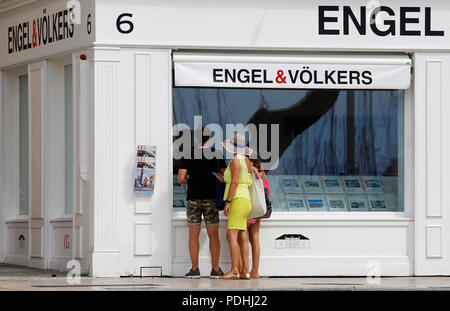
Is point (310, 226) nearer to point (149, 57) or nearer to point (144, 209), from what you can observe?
point (144, 209)

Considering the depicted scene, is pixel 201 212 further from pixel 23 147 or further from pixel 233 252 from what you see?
pixel 23 147

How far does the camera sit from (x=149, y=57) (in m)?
16.1

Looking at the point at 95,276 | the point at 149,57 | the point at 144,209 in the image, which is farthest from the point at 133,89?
the point at 95,276

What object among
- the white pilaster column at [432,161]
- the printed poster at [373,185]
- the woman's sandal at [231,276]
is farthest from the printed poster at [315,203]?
the woman's sandal at [231,276]

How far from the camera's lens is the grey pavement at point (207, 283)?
45.9 feet

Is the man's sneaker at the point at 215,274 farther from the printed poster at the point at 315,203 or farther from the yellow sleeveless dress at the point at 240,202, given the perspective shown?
the printed poster at the point at 315,203

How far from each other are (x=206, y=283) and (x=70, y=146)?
3.93 meters

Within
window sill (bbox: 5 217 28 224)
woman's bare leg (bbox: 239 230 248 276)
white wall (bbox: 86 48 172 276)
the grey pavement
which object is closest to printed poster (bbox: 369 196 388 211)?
the grey pavement

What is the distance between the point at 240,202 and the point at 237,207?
0.08 m

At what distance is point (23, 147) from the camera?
1889 cm

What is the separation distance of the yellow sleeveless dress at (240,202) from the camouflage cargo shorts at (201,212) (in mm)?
325

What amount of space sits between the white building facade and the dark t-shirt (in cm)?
41

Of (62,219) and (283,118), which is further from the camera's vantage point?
(62,219)

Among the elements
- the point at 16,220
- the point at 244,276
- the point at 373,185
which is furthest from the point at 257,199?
the point at 16,220
